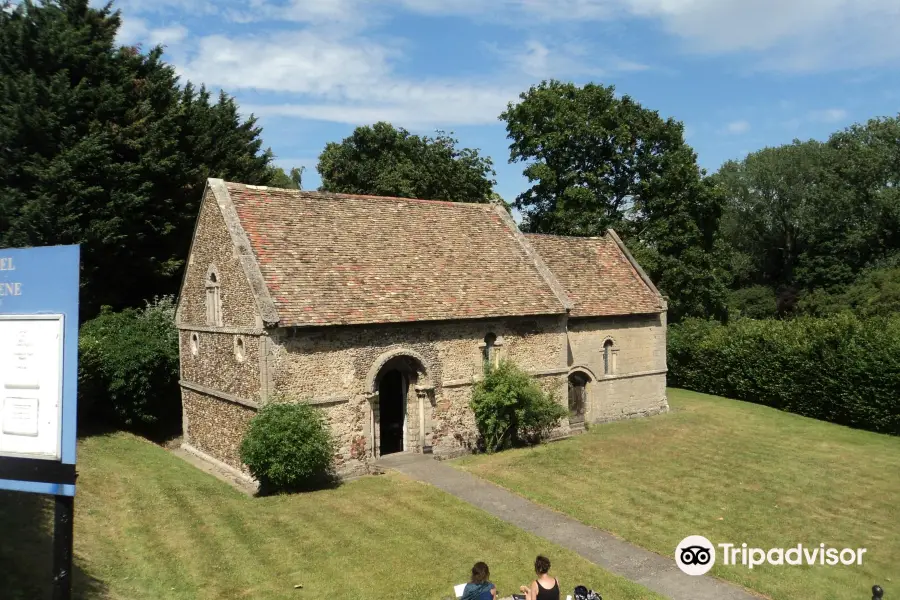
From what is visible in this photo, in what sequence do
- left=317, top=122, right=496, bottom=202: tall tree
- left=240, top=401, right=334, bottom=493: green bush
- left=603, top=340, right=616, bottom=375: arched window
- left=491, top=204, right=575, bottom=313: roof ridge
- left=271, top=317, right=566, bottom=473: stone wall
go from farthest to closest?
left=317, top=122, right=496, bottom=202: tall tree
left=603, top=340, right=616, bottom=375: arched window
left=491, top=204, right=575, bottom=313: roof ridge
left=271, top=317, right=566, bottom=473: stone wall
left=240, top=401, right=334, bottom=493: green bush

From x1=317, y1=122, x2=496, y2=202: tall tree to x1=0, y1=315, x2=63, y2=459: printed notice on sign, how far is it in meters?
38.3

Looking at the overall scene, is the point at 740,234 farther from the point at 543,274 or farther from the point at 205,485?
the point at 205,485

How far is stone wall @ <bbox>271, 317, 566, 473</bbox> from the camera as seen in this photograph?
58.4ft

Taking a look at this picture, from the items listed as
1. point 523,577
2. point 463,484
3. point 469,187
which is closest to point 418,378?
point 463,484

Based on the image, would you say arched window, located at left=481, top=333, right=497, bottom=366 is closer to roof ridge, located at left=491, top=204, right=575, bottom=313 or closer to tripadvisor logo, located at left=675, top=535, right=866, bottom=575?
roof ridge, located at left=491, top=204, right=575, bottom=313

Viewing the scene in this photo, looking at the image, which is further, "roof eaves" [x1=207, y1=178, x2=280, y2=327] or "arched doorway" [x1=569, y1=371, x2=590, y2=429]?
"arched doorway" [x1=569, y1=371, x2=590, y2=429]

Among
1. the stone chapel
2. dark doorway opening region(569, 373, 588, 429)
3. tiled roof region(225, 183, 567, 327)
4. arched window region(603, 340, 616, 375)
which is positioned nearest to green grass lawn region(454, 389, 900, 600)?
dark doorway opening region(569, 373, 588, 429)

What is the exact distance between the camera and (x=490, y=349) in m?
21.9

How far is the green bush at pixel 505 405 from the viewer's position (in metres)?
20.8

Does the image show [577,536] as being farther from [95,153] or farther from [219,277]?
[95,153]

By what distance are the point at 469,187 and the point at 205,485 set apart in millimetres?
33181

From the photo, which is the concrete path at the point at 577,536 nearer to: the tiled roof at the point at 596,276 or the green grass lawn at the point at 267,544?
the green grass lawn at the point at 267,544

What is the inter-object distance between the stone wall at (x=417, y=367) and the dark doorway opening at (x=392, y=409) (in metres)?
0.58

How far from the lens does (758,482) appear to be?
18719mm
